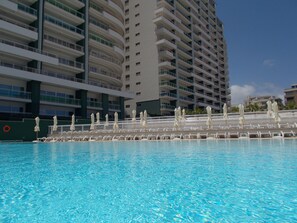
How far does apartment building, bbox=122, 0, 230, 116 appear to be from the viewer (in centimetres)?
5231

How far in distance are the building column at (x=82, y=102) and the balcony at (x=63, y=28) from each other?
8.97 meters

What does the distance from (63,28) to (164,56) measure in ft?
78.7

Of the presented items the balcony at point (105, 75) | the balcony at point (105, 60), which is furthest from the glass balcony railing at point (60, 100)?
the balcony at point (105, 60)

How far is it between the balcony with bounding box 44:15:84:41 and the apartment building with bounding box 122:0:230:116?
18475 millimetres

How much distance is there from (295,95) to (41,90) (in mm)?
96091

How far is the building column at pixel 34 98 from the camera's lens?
30967 mm

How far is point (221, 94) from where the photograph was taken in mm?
84438

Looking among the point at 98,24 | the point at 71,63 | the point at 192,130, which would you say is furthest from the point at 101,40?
the point at 192,130

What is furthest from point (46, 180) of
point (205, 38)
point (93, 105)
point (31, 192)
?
point (205, 38)

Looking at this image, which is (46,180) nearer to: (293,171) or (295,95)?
(293,171)

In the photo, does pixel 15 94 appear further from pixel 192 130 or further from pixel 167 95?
pixel 167 95

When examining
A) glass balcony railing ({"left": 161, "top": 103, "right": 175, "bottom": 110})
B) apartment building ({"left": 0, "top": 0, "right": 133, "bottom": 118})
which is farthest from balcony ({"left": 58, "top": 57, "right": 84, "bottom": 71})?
glass balcony railing ({"left": 161, "top": 103, "right": 175, "bottom": 110})

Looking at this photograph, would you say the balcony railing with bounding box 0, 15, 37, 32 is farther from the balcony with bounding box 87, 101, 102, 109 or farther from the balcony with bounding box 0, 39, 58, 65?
the balcony with bounding box 87, 101, 102, 109

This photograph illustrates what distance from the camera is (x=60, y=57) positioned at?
37375 mm
